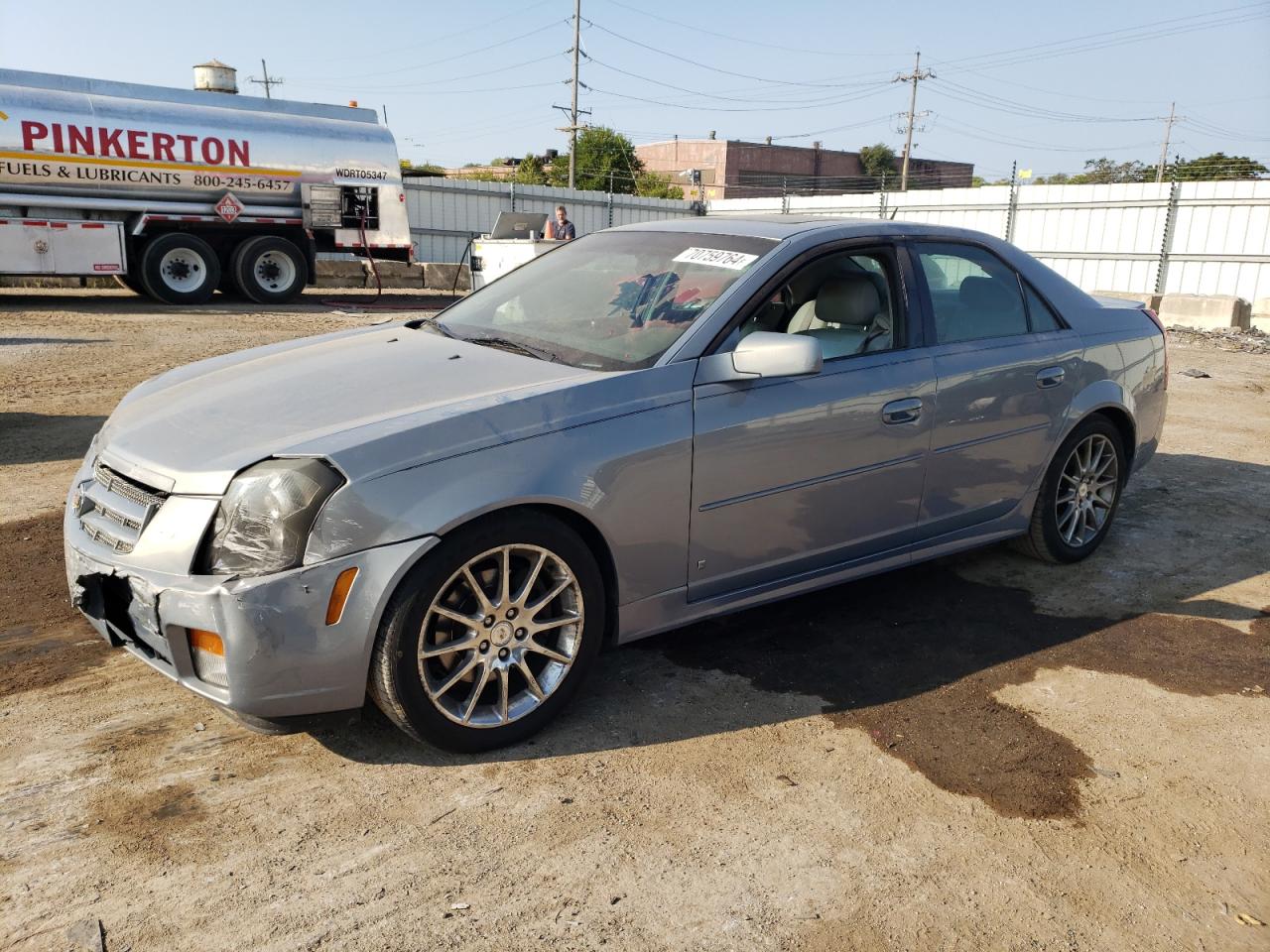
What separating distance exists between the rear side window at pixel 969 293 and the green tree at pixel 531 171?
202 ft

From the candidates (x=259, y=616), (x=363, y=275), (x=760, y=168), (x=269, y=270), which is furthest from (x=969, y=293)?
(x=760, y=168)

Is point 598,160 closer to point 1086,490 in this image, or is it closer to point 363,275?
point 363,275

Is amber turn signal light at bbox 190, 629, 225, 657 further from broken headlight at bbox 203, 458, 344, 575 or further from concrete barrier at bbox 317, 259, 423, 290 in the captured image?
concrete barrier at bbox 317, 259, 423, 290

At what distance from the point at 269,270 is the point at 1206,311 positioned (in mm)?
16148

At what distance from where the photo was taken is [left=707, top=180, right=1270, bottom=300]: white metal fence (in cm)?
1903

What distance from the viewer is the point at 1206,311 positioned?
1700cm

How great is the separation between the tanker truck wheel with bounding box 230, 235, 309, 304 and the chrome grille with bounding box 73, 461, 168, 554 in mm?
15096

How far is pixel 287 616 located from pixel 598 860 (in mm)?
1050

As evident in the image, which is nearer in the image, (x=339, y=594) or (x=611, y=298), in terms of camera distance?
(x=339, y=594)

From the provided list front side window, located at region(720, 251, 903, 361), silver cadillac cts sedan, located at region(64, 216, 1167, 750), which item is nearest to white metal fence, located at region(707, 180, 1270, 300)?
silver cadillac cts sedan, located at region(64, 216, 1167, 750)

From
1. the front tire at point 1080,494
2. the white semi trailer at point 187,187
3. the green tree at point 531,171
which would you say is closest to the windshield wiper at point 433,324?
the front tire at point 1080,494

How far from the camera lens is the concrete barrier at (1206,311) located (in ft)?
55.0

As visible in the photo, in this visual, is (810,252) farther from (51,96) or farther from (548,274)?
(51,96)

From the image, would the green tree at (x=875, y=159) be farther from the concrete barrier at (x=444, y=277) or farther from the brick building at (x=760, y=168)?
the concrete barrier at (x=444, y=277)
